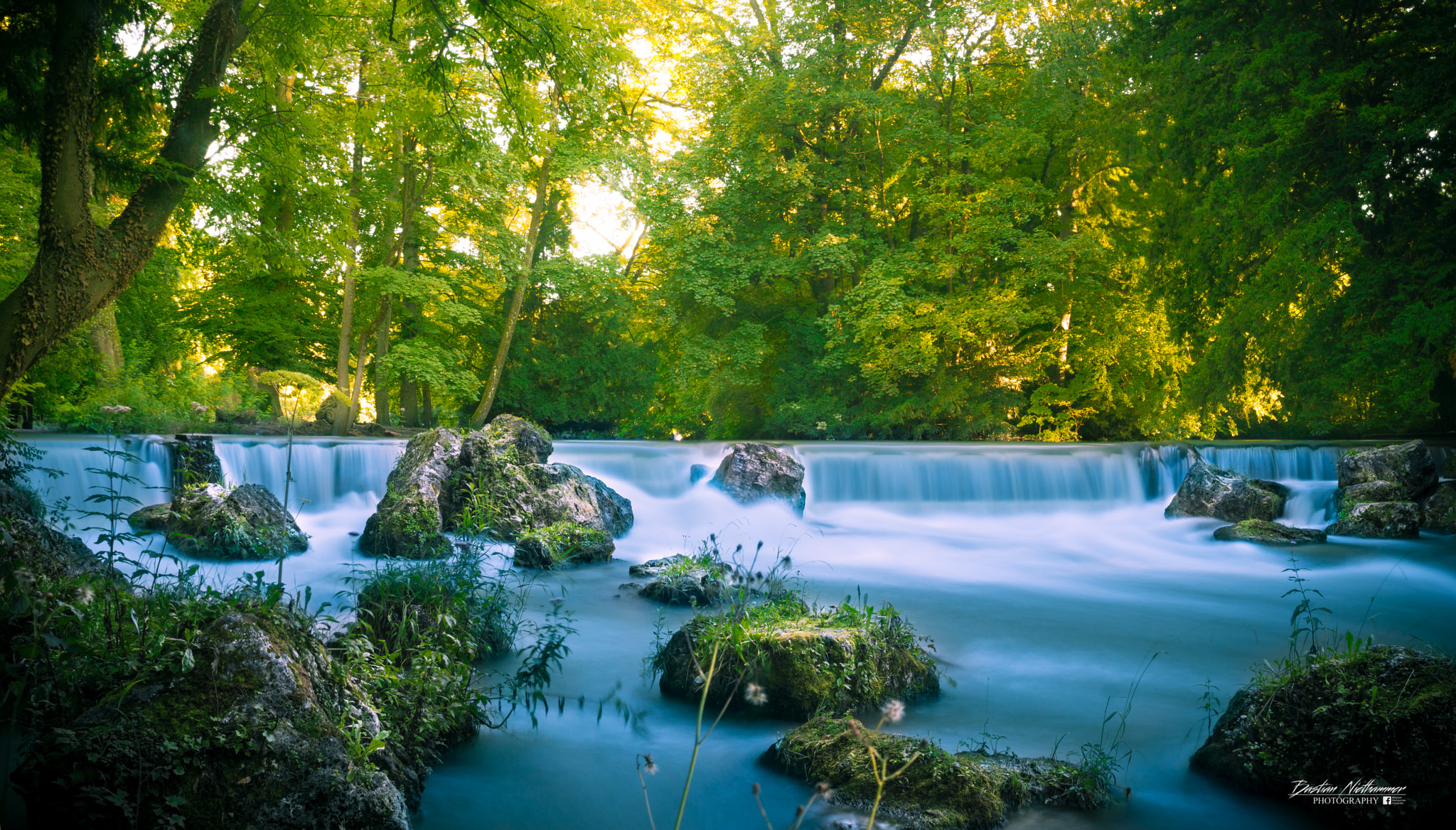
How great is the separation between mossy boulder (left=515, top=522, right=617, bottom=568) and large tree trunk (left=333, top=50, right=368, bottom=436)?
34.3 ft

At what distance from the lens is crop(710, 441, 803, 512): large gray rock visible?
13914mm

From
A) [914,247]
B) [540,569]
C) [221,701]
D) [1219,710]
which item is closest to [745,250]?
[914,247]

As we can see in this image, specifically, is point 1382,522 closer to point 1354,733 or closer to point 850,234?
point 1354,733

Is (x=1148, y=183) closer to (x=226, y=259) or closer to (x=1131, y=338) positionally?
(x=1131, y=338)

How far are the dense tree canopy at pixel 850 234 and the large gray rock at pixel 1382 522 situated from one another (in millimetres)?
2996

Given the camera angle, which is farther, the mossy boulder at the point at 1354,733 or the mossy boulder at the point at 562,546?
the mossy boulder at the point at 562,546

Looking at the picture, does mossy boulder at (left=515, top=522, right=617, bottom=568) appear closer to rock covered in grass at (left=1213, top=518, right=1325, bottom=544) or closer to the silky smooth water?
the silky smooth water

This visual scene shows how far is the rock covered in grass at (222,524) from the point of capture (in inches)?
339

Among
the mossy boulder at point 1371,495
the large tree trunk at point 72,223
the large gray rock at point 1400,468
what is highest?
the large tree trunk at point 72,223

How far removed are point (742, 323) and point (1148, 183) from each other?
10.7m

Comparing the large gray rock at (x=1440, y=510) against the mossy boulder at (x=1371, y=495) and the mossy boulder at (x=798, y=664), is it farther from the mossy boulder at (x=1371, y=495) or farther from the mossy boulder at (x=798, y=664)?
the mossy boulder at (x=798, y=664)

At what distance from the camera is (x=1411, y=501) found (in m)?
11.9

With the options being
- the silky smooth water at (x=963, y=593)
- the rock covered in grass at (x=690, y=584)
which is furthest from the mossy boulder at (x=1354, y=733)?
the rock covered in grass at (x=690, y=584)

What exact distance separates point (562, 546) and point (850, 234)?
49.3ft
